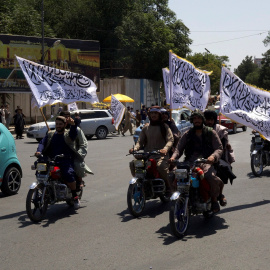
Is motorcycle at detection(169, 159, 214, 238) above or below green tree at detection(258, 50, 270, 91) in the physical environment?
below

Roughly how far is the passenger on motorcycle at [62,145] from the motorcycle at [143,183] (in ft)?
3.39

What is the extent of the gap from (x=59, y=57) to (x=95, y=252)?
3391 cm

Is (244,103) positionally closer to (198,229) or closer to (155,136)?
(155,136)

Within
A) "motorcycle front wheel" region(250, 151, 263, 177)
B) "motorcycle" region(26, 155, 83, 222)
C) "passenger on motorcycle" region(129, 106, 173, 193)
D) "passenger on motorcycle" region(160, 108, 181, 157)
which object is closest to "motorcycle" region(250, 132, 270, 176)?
"motorcycle front wheel" region(250, 151, 263, 177)

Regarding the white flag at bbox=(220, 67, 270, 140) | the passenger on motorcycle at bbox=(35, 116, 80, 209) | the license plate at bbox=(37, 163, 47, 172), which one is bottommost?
the license plate at bbox=(37, 163, 47, 172)

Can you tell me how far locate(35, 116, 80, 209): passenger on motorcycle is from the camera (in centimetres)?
867

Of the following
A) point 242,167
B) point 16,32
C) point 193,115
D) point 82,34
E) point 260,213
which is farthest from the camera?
point 82,34

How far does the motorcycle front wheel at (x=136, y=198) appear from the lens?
8.17 metres

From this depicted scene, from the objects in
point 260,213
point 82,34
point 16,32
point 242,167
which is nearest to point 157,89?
point 82,34

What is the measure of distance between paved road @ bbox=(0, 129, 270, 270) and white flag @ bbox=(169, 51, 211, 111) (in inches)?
98.9

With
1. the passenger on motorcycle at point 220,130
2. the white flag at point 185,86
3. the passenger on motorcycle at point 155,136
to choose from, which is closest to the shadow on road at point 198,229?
the passenger on motorcycle at point 220,130

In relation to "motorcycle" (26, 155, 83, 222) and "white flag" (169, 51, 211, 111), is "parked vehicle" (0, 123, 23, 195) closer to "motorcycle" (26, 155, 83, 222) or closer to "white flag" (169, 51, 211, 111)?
"motorcycle" (26, 155, 83, 222)

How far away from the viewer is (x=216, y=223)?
785 cm

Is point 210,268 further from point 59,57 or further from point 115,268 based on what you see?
point 59,57
